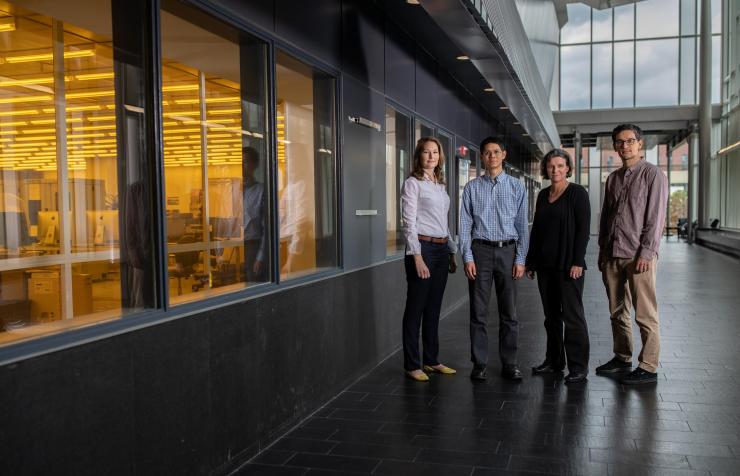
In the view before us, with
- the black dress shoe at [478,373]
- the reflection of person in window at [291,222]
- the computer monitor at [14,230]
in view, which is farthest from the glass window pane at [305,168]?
the computer monitor at [14,230]

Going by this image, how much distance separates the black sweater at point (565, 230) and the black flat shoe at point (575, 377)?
29.2 inches

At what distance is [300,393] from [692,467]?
2077 millimetres

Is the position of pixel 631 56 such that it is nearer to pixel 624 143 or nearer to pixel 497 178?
pixel 624 143

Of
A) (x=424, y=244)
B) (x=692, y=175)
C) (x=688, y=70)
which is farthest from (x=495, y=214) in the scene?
(x=688, y=70)

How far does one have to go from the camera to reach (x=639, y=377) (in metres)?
4.78

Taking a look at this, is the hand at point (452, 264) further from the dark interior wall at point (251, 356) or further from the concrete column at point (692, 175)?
the concrete column at point (692, 175)

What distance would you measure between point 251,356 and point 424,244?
5.80 feet

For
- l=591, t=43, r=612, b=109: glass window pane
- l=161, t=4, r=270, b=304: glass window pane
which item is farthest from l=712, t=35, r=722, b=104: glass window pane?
l=161, t=4, r=270, b=304: glass window pane

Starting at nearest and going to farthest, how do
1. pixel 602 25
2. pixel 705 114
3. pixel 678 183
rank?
pixel 705 114
pixel 602 25
pixel 678 183

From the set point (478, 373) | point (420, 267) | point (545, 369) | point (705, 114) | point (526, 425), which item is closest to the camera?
point (526, 425)

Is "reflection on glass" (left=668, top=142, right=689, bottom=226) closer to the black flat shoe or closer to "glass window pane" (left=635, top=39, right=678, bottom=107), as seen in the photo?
"glass window pane" (left=635, top=39, right=678, bottom=107)

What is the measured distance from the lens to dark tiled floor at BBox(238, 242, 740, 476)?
3289 millimetres

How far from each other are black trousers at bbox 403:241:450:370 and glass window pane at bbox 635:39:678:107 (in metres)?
27.6

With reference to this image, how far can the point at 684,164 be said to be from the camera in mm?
32406
